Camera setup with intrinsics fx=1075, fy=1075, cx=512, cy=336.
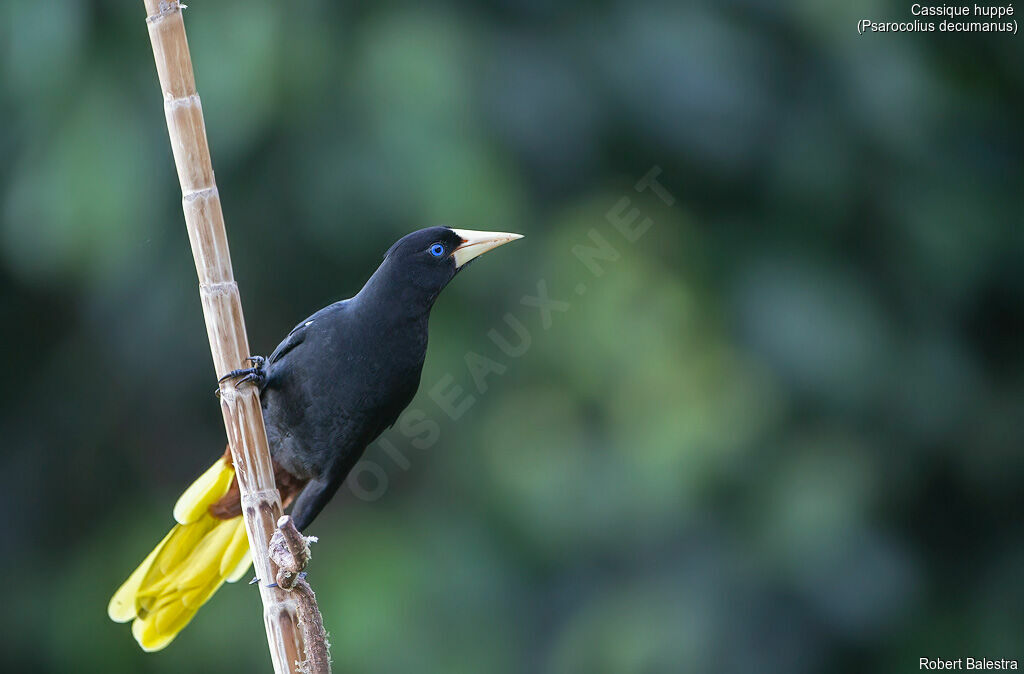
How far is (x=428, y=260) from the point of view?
7.36ft

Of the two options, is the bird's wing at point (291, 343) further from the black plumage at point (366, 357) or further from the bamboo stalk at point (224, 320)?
the bamboo stalk at point (224, 320)

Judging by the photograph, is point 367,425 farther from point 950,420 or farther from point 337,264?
point 950,420

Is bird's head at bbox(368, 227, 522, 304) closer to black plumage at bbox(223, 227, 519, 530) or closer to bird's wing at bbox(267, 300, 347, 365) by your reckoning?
black plumage at bbox(223, 227, 519, 530)

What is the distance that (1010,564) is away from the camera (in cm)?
603

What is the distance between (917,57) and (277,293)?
350 cm

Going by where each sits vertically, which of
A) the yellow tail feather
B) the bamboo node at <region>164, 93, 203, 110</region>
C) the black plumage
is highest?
the bamboo node at <region>164, 93, 203, 110</region>

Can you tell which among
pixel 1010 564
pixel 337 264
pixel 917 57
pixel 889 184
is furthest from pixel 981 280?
pixel 337 264

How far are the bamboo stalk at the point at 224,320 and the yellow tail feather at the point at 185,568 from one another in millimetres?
873

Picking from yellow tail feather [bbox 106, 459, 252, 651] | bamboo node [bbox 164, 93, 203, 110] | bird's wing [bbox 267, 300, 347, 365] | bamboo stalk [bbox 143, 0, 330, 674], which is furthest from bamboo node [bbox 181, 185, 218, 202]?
yellow tail feather [bbox 106, 459, 252, 651]

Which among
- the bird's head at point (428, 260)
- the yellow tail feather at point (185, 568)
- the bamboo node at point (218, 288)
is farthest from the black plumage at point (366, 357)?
the bamboo node at point (218, 288)

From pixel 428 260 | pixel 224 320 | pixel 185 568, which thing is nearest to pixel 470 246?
pixel 428 260

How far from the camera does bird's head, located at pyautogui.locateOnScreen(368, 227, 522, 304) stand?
223 centimetres

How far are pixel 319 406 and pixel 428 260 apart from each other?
398 mm

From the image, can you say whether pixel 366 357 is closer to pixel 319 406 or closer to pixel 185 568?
pixel 319 406
